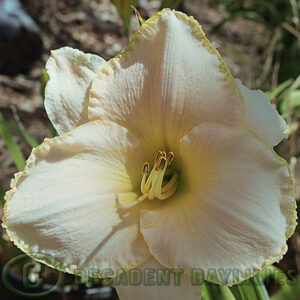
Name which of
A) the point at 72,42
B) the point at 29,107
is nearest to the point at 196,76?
the point at 29,107

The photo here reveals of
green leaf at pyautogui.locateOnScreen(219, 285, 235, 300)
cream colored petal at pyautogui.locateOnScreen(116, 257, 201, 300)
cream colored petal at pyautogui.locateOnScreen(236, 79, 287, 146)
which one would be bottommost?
green leaf at pyautogui.locateOnScreen(219, 285, 235, 300)

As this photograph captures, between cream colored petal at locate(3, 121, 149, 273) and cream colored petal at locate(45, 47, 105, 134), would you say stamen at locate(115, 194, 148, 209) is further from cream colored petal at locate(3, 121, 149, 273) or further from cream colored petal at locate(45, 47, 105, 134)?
cream colored petal at locate(45, 47, 105, 134)

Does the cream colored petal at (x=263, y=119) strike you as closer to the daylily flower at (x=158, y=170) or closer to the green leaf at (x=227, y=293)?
the daylily flower at (x=158, y=170)

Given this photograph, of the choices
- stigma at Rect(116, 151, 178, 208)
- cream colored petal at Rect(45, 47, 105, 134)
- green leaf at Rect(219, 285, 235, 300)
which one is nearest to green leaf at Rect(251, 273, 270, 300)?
green leaf at Rect(219, 285, 235, 300)

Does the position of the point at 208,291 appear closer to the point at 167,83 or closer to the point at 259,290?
the point at 259,290

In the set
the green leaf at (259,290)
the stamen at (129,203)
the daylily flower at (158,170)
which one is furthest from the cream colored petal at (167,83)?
the green leaf at (259,290)

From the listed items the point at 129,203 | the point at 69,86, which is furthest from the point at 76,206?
the point at 69,86
